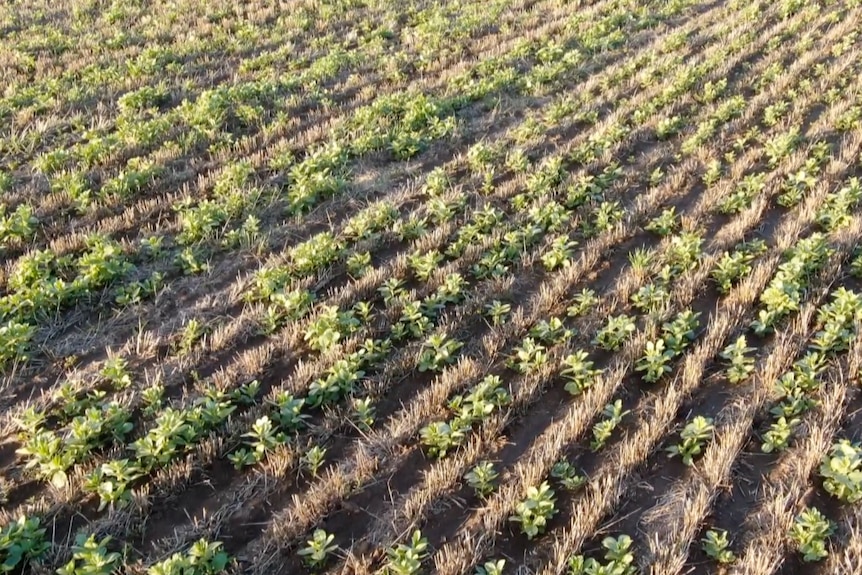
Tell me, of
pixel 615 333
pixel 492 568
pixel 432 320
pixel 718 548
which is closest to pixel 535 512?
pixel 492 568

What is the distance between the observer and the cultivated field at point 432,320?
455cm

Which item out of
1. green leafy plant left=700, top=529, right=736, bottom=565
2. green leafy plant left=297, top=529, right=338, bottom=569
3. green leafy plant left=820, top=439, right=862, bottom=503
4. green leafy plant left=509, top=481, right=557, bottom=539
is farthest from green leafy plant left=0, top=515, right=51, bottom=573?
green leafy plant left=820, top=439, right=862, bottom=503

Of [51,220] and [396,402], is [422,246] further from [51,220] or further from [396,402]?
[51,220]

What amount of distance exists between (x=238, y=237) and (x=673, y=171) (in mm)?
4920

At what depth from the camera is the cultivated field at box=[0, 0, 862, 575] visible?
14.9ft

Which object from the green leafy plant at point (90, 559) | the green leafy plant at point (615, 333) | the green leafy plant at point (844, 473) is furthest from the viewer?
the green leafy plant at point (615, 333)

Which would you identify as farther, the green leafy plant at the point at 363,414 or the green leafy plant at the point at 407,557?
the green leafy plant at the point at 363,414

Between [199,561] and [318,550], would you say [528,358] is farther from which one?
[199,561]

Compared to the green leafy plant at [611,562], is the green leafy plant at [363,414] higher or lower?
higher

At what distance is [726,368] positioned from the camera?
18.8 ft

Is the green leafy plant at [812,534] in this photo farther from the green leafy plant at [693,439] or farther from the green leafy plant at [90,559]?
the green leafy plant at [90,559]

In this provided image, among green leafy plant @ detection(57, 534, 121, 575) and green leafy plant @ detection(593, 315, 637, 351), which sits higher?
green leafy plant @ detection(57, 534, 121, 575)

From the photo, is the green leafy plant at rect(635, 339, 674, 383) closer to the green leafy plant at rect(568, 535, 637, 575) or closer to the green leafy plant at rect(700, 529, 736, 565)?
the green leafy plant at rect(700, 529, 736, 565)

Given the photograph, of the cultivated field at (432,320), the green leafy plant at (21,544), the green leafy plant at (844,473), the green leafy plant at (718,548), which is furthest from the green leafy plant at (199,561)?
the green leafy plant at (844,473)
